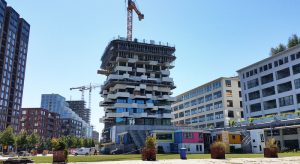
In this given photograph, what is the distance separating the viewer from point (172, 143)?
77000 millimetres

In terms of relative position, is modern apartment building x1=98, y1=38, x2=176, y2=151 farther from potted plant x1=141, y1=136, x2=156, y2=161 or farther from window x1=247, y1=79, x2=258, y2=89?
potted plant x1=141, y1=136, x2=156, y2=161

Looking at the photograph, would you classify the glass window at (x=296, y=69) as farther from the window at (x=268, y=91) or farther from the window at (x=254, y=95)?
the window at (x=254, y=95)

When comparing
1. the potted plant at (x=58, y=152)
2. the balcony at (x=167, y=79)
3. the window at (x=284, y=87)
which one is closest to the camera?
the potted plant at (x=58, y=152)

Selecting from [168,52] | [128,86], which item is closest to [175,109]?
[168,52]

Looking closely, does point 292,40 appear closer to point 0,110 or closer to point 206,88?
point 206,88

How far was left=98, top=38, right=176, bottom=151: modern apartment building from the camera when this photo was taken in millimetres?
106250

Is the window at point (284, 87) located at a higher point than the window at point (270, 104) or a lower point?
higher

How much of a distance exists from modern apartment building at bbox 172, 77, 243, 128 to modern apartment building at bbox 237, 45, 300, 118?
13.5 metres

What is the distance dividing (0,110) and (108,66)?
203ft

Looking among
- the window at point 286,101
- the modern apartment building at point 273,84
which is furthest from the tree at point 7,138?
the window at point 286,101

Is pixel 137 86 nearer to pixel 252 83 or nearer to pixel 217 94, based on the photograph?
pixel 217 94

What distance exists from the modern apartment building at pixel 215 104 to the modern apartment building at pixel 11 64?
287ft

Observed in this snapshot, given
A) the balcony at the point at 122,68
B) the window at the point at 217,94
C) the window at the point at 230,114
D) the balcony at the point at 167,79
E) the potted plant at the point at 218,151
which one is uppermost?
the balcony at the point at 122,68

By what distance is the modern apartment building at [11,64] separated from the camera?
5880 inches
